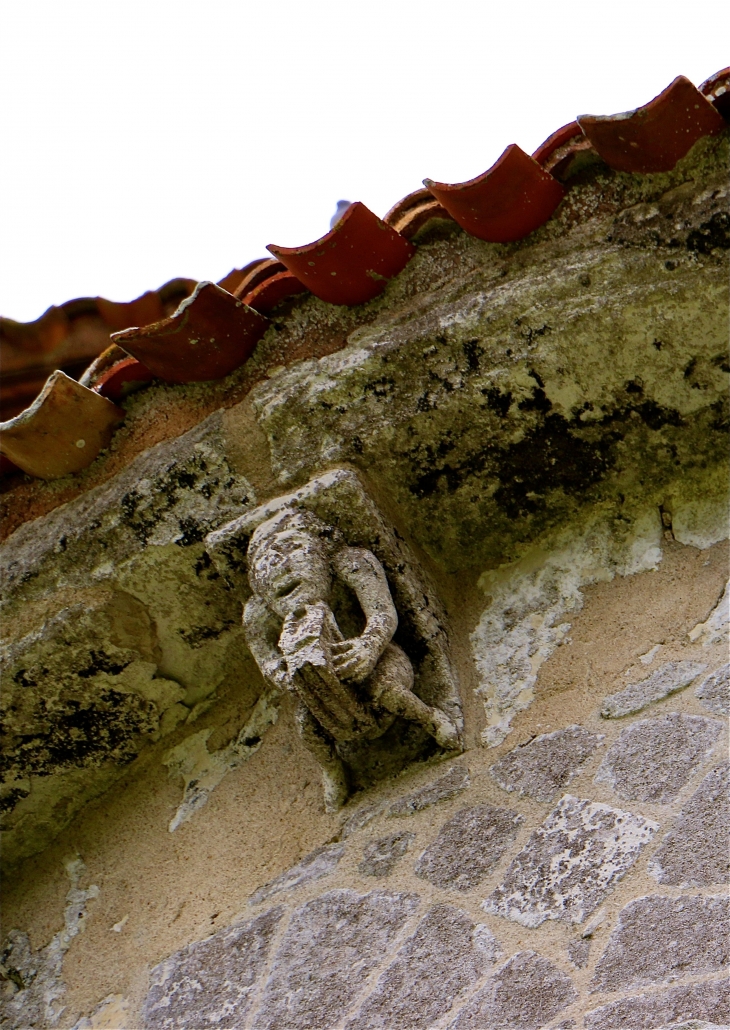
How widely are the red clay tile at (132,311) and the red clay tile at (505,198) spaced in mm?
1285

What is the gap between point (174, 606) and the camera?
3.10 meters

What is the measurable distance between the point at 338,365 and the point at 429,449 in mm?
297

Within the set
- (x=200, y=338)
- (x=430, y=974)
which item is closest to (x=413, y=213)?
(x=200, y=338)

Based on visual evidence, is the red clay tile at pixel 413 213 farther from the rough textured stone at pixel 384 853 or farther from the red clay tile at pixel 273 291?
the rough textured stone at pixel 384 853

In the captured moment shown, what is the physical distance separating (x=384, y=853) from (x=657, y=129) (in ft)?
5.40

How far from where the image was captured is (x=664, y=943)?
2023 mm

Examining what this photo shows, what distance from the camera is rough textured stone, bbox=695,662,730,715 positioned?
2418 mm

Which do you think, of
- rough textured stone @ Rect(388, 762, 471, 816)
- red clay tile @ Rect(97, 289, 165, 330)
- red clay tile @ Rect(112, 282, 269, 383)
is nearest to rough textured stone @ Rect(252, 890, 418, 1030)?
rough textured stone @ Rect(388, 762, 471, 816)

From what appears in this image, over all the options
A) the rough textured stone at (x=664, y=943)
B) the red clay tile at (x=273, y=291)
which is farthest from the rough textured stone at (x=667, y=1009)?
the red clay tile at (x=273, y=291)

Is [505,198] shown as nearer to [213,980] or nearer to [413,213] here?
[413,213]

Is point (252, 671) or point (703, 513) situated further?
point (252, 671)

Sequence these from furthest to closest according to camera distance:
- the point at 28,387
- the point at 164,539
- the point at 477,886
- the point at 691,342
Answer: the point at 28,387 → the point at 164,539 → the point at 691,342 → the point at 477,886

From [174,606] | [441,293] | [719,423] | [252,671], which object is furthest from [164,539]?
[719,423]

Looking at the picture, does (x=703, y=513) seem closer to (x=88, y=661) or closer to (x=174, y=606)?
(x=174, y=606)
